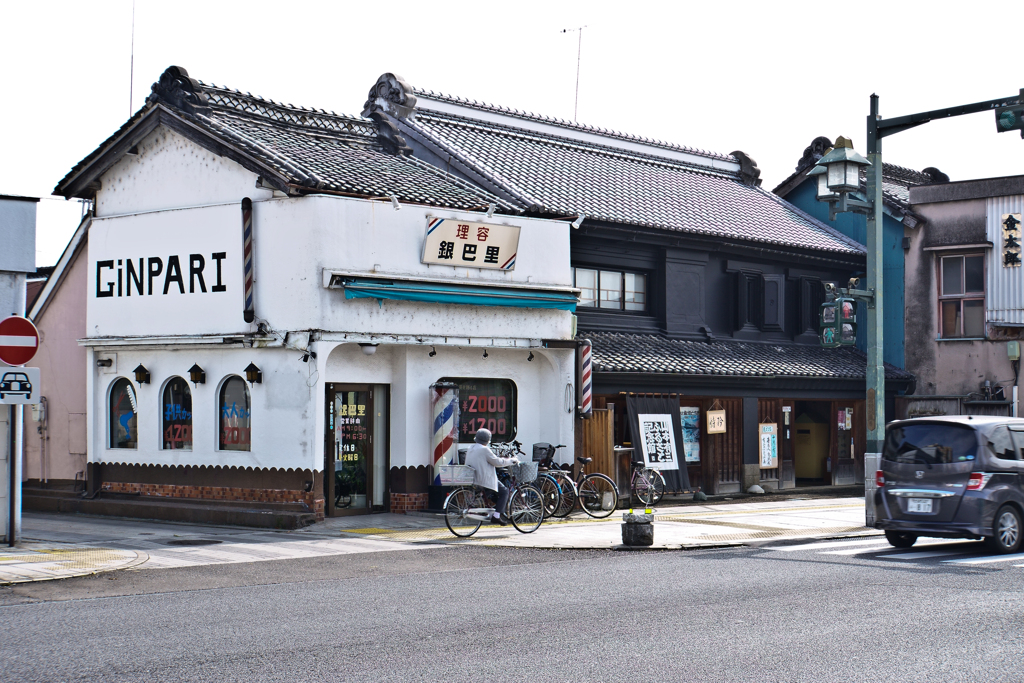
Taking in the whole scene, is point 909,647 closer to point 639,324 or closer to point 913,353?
point 639,324

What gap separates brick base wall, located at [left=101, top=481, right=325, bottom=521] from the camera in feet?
58.8

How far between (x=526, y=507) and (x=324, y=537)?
324cm

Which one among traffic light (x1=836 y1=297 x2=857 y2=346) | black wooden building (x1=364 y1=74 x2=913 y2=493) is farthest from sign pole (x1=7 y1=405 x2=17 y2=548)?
traffic light (x1=836 y1=297 x2=857 y2=346)

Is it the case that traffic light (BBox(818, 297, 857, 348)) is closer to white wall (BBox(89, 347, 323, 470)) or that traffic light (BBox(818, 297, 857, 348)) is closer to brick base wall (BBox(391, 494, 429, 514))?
brick base wall (BBox(391, 494, 429, 514))

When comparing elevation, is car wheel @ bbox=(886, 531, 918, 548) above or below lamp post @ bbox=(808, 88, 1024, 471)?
below

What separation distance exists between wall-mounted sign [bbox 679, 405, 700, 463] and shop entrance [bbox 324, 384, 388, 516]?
7685 mm

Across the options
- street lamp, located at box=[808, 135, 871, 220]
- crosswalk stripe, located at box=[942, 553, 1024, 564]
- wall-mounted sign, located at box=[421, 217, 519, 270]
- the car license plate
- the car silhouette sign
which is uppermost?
street lamp, located at box=[808, 135, 871, 220]

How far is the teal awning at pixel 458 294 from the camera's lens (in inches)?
716

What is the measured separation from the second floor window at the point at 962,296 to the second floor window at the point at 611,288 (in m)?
9.32

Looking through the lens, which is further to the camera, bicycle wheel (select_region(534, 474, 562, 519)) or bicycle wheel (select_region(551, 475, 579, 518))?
bicycle wheel (select_region(551, 475, 579, 518))

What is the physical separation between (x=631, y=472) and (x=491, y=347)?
4448 mm

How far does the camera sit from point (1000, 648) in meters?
8.12

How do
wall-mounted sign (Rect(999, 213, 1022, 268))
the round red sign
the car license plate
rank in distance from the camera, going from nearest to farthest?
the round red sign
the car license plate
wall-mounted sign (Rect(999, 213, 1022, 268))

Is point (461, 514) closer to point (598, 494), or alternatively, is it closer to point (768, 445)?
point (598, 494)
